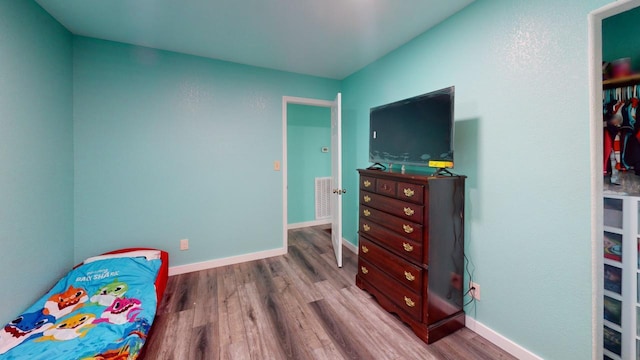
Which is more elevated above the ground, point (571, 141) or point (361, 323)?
point (571, 141)

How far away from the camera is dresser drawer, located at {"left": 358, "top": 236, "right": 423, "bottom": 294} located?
1.76m

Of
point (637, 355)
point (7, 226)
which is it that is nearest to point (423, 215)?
point (637, 355)

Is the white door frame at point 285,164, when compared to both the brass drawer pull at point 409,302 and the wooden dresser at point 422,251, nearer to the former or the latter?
the wooden dresser at point 422,251

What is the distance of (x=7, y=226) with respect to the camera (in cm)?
158

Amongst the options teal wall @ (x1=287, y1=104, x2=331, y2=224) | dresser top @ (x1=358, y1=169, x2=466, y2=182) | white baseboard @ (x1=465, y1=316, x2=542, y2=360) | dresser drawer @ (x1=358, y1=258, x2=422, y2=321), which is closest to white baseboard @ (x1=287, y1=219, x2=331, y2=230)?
teal wall @ (x1=287, y1=104, x2=331, y2=224)

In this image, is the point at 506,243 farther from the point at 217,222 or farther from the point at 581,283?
the point at 217,222

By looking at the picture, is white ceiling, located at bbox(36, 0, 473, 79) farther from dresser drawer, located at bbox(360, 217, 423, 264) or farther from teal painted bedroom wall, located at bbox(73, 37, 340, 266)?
dresser drawer, located at bbox(360, 217, 423, 264)

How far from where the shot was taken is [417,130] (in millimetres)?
1960

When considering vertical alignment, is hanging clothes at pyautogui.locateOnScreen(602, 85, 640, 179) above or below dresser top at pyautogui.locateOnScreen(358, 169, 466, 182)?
above

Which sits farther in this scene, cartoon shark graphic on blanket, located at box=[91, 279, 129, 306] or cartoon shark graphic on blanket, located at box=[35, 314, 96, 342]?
Answer: cartoon shark graphic on blanket, located at box=[91, 279, 129, 306]

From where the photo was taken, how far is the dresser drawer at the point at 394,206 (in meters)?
1.75

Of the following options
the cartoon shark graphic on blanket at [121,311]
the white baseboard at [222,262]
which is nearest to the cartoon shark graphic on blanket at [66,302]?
the cartoon shark graphic on blanket at [121,311]

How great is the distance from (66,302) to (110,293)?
26 centimetres

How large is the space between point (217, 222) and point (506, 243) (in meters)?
2.86
